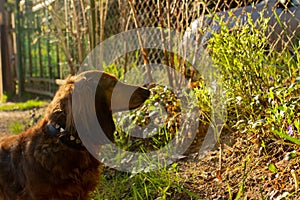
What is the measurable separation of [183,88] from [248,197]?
156 centimetres

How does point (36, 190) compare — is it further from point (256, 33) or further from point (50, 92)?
point (50, 92)

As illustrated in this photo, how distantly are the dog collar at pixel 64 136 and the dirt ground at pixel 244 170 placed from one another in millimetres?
768

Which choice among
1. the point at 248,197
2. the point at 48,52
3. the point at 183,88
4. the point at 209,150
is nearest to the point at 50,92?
the point at 48,52

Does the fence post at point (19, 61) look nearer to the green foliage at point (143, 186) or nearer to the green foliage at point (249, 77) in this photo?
the green foliage at point (143, 186)

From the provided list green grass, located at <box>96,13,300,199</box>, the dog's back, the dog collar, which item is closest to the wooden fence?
green grass, located at <box>96,13,300,199</box>

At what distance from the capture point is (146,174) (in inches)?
143

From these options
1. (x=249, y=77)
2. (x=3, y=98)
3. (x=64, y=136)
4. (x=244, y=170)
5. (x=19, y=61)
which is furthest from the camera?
(x=19, y=61)

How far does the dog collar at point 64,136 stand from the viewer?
10.4ft

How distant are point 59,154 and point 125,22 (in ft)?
10.4

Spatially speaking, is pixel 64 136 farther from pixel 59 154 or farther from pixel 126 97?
pixel 126 97

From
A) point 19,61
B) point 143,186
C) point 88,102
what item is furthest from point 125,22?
point 19,61

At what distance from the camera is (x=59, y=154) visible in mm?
3188

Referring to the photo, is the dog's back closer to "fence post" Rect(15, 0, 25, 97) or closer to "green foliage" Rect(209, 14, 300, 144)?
"green foliage" Rect(209, 14, 300, 144)

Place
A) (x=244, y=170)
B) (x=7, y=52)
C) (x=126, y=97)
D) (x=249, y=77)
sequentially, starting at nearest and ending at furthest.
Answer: (x=244, y=170) → (x=126, y=97) → (x=249, y=77) → (x=7, y=52)
